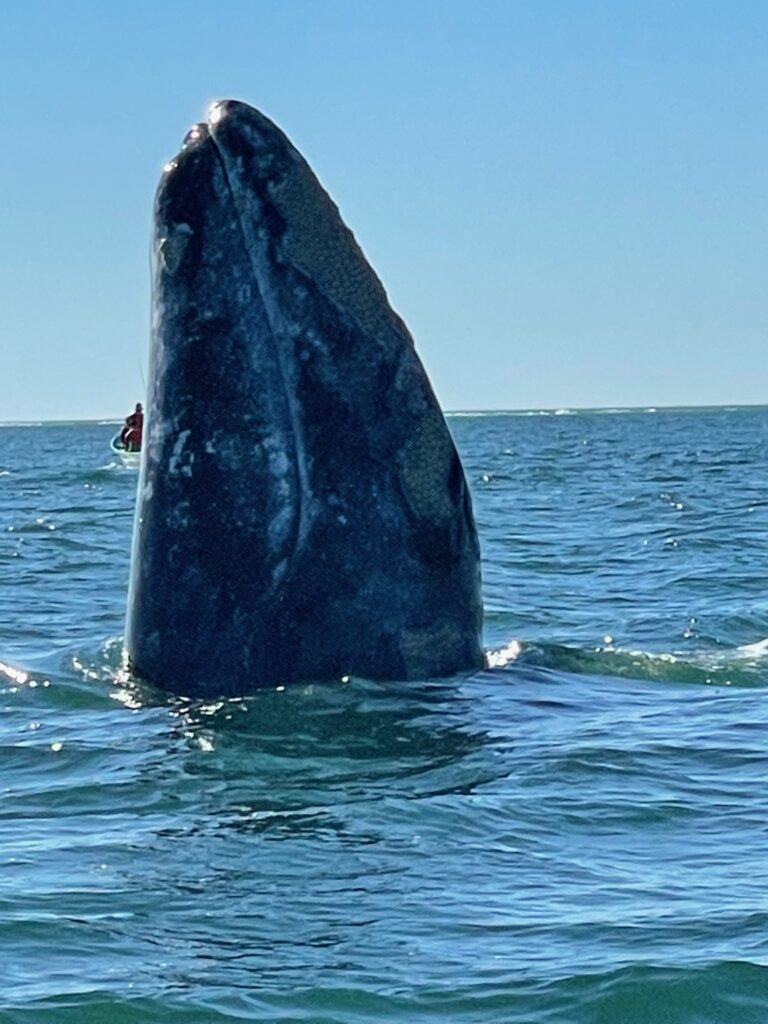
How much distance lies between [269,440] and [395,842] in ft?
7.25

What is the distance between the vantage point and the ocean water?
509cm

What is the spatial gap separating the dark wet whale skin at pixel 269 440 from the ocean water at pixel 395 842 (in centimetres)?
27

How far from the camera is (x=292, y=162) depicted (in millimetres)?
8203

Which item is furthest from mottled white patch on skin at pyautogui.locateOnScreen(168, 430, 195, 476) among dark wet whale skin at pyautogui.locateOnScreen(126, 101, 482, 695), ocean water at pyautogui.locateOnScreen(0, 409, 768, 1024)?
ocean water at pyautogui.locateOnScreen(0, 409, 768, 1024)

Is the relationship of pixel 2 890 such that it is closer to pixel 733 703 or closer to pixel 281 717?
pixel 281 717

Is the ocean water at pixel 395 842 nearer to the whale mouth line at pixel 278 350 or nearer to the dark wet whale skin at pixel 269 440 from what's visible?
the dark wet whale skin at pixel 269 440

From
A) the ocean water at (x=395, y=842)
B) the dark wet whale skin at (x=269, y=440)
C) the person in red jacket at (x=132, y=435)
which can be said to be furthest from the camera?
the person in red jacket at (x=132, y=435)

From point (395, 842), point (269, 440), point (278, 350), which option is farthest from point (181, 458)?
point (395, 842)

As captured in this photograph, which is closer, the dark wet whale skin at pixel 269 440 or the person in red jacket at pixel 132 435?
the dark wet whale skin at pixel 269 440

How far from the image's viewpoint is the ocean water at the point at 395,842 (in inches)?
201

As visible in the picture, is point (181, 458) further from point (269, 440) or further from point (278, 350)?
point (278, 350)

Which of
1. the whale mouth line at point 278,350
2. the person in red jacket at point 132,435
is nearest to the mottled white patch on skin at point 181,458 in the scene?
the whale mouth line at point 278,350

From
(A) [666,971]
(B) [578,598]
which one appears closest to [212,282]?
(A) [666,971]

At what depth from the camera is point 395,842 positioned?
249 inches
